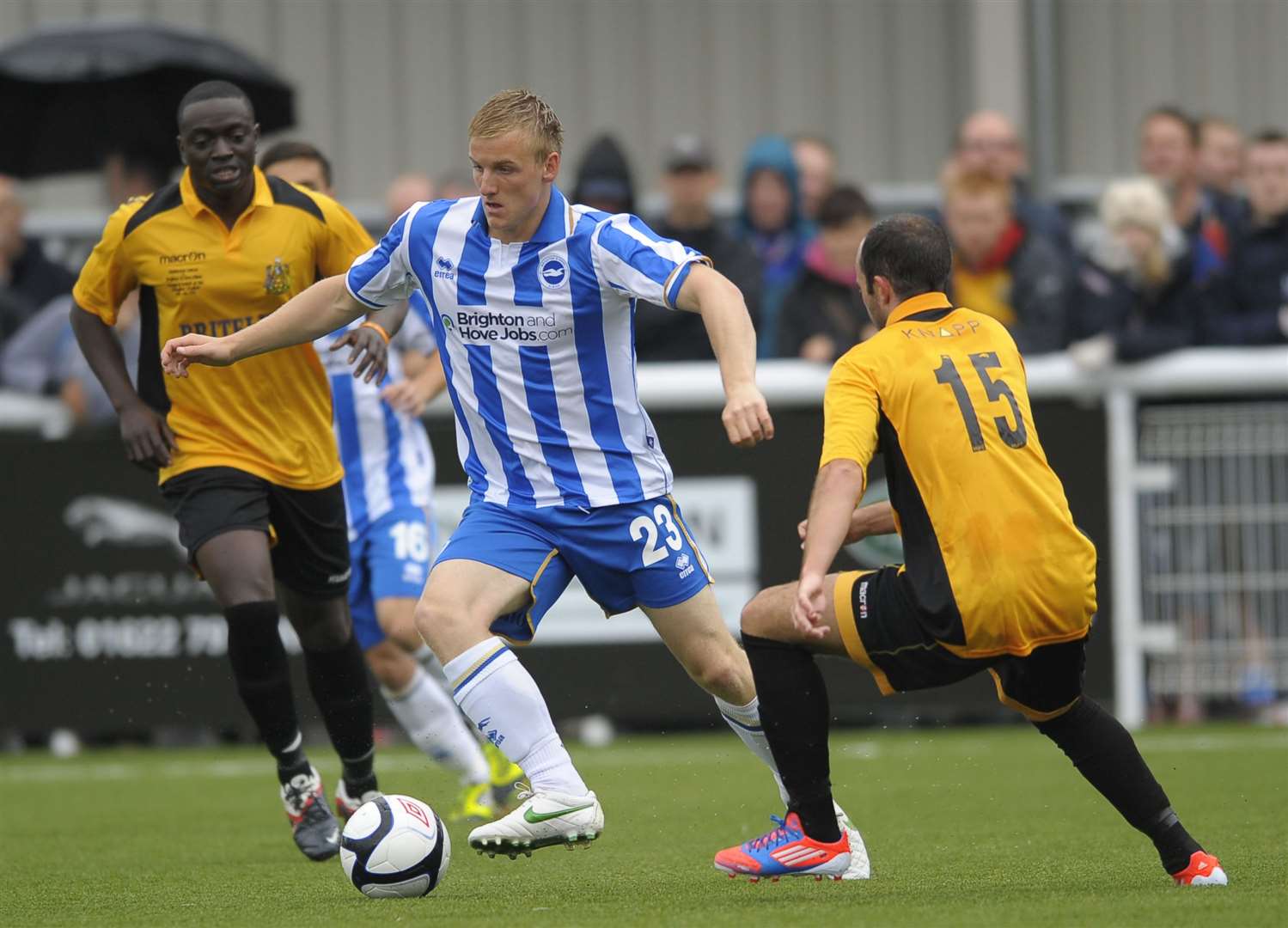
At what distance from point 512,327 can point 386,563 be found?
2.76 meters

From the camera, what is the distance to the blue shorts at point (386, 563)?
860 cm

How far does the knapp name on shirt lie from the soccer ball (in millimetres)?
1380

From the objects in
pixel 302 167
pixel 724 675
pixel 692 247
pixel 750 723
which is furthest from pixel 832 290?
pixel 724 675

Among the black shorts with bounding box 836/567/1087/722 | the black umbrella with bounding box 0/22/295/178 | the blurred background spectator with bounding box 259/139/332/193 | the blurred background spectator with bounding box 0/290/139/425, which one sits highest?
the black umbrella with bounding box 0/22/295/178

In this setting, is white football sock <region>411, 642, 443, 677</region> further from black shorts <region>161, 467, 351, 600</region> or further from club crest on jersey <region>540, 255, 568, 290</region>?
club crest on jersey <region>540, 255, 568, 290</region>

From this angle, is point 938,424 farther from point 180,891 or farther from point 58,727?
point 58,727

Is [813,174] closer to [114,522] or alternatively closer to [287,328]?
[114,522]

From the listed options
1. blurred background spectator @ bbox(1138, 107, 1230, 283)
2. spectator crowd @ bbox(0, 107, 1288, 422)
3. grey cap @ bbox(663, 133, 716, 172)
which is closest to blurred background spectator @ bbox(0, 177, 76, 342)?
spectator crowd @ bbox(0, 107, 1288, 422)

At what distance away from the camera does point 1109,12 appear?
16812mm

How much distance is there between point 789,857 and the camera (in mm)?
6004

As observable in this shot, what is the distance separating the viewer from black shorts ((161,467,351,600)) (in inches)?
280

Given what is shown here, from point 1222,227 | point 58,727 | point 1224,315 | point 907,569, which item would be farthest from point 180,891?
point 1222,227

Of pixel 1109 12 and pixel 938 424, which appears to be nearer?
pixel 938 424

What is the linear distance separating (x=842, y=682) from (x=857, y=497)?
5.63m
